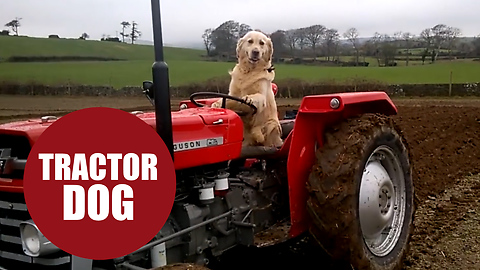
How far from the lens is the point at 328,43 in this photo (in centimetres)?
2969

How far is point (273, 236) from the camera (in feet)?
10.4

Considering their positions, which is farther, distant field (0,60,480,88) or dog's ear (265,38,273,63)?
distant field (0,60,480,88)

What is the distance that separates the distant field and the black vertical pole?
11.8 metres

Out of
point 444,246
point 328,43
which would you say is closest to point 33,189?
point 444,246

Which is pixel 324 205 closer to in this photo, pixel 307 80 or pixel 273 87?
pixel 273 87

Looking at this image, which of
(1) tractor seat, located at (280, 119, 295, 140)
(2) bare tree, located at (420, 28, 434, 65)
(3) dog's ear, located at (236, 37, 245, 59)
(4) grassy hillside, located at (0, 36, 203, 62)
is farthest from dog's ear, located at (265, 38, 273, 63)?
(2) bare tree, located at (420, 28, 434, 65)

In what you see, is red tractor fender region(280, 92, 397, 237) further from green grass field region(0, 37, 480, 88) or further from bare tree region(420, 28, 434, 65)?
bare tree region(420, 28, 434, 65)

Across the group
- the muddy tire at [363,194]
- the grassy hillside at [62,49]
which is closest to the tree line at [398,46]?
the grassy hillside at [62,49]

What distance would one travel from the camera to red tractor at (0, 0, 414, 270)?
2430 mm

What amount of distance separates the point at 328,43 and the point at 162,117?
1117 inches

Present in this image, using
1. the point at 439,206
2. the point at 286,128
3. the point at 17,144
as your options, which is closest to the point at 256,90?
the point at 286,128

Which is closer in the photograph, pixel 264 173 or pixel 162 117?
pixel 162 117

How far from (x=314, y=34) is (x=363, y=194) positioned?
824 inches

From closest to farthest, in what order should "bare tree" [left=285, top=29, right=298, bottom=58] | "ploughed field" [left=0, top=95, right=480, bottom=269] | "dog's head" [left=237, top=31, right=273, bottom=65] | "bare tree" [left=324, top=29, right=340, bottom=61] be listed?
"ploughed field" [left=0, top=95, right=480, bottom=269] → "dog's head" [left=237, top=31, right=273, bottom=65] → "bare tree" [left=285, top=29, right=298, bottom=58] → "bare tree" [left=324, top=29, right=340, bottom=61]
